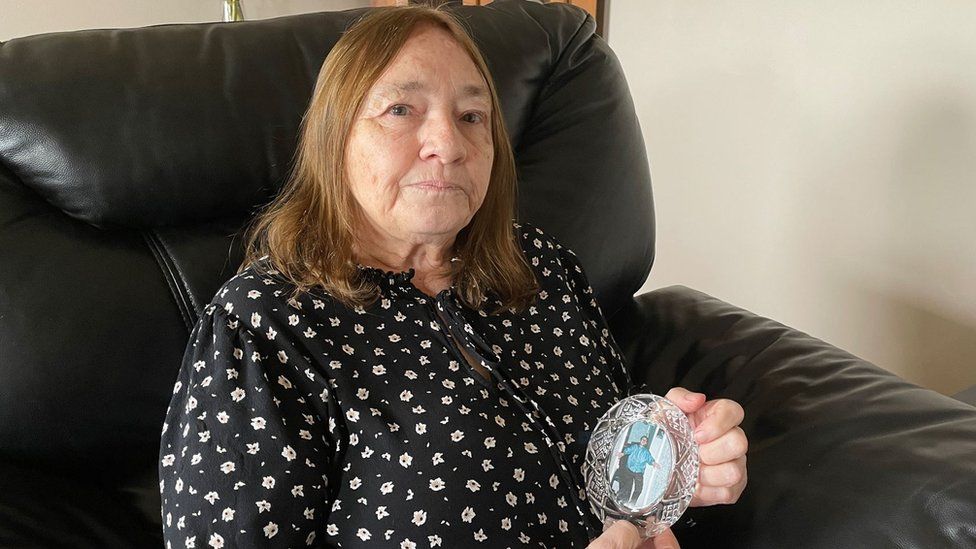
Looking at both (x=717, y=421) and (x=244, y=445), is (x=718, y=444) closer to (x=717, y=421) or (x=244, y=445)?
(x=717, y=421)

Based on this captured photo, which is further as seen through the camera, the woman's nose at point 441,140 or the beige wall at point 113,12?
the beige wall at point 113,12

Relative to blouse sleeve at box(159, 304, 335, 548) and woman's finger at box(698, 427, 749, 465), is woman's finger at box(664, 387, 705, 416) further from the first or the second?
blouse sleeve at box(159, 304, 335, 548)

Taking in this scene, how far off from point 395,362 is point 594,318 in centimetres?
39

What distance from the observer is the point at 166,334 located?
112 cm

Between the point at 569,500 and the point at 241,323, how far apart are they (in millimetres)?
435

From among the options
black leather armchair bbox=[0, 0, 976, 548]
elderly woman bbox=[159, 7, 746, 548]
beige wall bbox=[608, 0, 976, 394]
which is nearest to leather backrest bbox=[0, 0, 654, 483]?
black leather armchair bbox=[0, 0, 976, 548]

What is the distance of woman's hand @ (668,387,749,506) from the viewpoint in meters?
0.92

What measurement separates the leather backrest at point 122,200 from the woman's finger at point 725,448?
673mm

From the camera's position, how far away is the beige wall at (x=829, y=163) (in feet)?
5.49

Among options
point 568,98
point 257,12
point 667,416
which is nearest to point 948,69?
point 568,98

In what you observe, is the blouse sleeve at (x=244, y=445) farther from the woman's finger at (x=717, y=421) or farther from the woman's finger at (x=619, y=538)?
the woman's finger at (x=717, y=421)

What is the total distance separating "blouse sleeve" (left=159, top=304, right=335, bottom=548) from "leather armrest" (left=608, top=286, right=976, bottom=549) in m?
0.50

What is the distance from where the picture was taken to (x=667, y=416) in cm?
89

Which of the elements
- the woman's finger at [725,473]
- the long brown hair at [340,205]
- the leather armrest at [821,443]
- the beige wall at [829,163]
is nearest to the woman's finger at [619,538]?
the woman's finger at [725,473]
